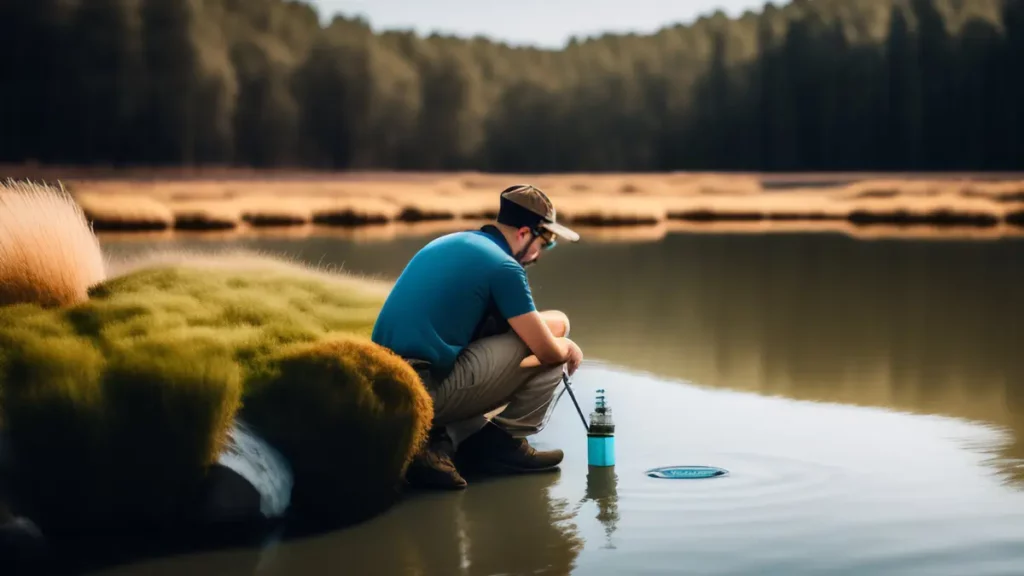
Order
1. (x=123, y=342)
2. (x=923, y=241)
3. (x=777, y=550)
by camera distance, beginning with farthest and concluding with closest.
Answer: (x=923, y=241) → (x=123, y=342) → (x=777, y=550)

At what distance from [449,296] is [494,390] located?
0.52m

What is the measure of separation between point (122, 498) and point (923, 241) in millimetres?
25700

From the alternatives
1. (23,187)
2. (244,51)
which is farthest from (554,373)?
(244,51)

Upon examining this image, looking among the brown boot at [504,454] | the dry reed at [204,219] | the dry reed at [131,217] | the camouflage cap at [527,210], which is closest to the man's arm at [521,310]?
the camouflage cap at [527,210]

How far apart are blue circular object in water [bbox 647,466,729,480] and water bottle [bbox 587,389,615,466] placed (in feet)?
0.70

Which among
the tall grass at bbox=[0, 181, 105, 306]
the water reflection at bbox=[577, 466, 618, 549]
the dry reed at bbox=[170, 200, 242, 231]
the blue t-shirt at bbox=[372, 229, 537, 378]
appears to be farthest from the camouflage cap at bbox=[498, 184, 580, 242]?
the dry reed at bbox=[170, 200, 242, 231]

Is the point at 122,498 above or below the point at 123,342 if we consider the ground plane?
below

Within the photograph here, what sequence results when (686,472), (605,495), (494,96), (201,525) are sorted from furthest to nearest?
1. (494,96)
2. (686,472)
3. (605,495)
4. (201,525)

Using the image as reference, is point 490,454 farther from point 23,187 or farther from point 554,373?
point 23,187

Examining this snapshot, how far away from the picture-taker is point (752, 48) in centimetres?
14975

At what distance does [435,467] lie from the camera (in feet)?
22.0

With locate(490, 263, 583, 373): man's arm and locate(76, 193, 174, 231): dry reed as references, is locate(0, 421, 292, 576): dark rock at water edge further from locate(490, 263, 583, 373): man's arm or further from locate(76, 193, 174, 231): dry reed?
locate(76, 193, 174, 231): dry reed

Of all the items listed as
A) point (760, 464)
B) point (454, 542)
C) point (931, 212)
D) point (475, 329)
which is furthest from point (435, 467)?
point (931, 212)

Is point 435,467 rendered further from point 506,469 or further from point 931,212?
point 931,212
